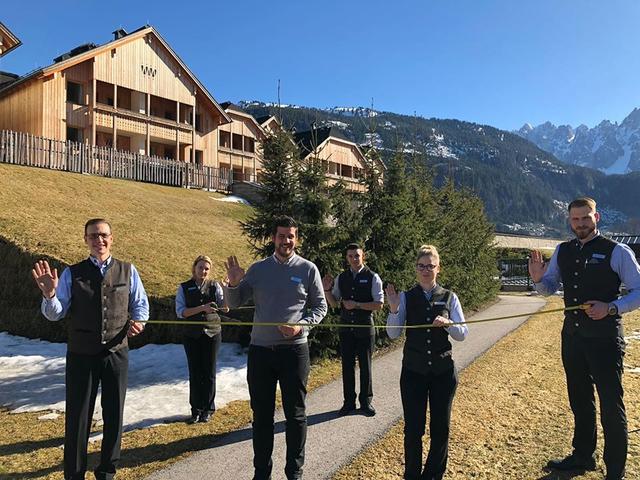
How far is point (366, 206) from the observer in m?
10.2

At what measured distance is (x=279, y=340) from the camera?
4.21 metres

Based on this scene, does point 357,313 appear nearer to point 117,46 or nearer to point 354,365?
point 354,365

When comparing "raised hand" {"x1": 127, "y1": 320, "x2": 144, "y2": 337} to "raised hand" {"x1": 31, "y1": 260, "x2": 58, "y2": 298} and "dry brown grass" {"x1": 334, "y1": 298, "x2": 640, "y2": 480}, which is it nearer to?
"raised hand" {"x1": 31, "y1": 260, "x2": 58, "y2": 298}

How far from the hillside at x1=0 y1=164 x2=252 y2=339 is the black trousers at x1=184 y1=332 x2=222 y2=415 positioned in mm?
3405

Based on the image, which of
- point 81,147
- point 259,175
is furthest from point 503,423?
point 81,147

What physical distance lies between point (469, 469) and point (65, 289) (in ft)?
13.3

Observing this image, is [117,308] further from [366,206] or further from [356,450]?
[366,206]

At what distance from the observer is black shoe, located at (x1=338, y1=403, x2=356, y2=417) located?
618cm

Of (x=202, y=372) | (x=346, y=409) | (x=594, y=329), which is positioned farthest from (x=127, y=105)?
(x=594, y=329)

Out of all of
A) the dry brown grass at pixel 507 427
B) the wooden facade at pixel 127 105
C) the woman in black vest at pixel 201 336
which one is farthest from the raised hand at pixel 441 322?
the wooden facade at pixel 127 105

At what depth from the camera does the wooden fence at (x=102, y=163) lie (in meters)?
19.5

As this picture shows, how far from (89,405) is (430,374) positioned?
2.96 m

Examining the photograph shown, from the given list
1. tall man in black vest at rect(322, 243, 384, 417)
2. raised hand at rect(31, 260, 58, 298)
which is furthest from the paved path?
raised hand at rect(31, 260, 58, 298)

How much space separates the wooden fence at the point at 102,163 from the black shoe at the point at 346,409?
18.8 meters
